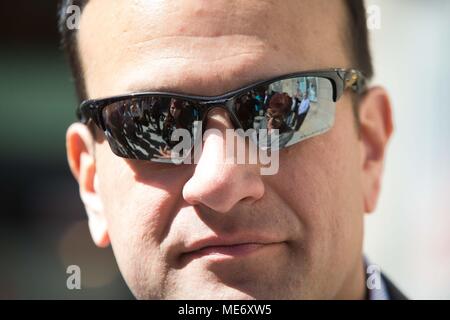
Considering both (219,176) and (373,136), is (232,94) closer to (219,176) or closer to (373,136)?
(219,176)

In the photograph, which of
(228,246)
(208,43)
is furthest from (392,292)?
(208,43)

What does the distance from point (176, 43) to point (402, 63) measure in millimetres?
2916

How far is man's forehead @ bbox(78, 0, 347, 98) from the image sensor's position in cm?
175

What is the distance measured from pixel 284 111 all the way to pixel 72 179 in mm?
4233

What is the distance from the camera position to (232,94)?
5.60 ft

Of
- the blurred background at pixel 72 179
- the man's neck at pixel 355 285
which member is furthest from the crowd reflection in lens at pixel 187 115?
the blurred background at pixel 72 179

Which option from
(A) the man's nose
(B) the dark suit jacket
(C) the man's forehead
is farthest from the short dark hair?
(B) the dark suit jacket

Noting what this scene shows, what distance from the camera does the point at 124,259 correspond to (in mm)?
1938

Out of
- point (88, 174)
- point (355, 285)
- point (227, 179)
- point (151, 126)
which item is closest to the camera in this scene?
point (227, 179)

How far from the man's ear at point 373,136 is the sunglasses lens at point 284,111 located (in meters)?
0.37

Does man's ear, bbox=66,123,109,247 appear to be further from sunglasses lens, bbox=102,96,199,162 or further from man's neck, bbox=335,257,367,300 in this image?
man's neck, bbox=335,257,367,300
